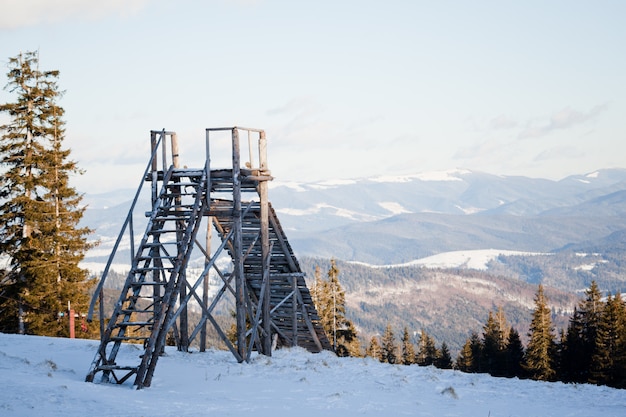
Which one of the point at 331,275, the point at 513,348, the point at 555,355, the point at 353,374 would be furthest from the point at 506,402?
the point at 513,348

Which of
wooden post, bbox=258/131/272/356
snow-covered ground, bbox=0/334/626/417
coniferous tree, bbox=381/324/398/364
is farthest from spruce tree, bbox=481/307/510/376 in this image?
snow-covered ground, bbox=0/334/626/417

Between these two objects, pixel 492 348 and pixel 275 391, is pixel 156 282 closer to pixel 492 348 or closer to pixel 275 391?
pixel 275 391

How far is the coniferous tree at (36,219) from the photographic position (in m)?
34.0

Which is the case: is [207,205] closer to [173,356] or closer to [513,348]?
[173,356]

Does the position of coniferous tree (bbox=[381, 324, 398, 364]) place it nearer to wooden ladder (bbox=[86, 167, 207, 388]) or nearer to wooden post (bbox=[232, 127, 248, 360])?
wooden ladder (bbox=[86, 167, 207, 388])

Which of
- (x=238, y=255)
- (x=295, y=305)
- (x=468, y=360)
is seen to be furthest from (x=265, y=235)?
(x=468, y=360)

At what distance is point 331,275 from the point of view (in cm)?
5116

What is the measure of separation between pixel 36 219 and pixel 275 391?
23.3m

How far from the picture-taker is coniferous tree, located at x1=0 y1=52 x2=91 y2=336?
33969 millimetres

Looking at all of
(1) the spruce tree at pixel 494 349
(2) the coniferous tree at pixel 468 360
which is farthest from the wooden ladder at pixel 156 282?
(2) the coniferous tree at pixel 468 360

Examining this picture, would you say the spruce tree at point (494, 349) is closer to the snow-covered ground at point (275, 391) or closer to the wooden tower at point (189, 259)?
the wooden tower at point (189, 259)

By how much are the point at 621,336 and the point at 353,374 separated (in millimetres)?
32109

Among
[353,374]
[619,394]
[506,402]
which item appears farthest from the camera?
[353,374]

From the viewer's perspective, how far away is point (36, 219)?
3400 cm
